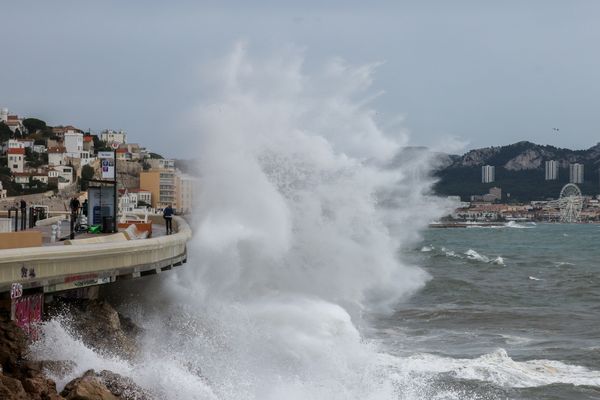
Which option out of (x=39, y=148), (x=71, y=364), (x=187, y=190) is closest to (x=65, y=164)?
(x=39, y=148)

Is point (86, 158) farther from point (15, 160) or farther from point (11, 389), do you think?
point (11, 389)

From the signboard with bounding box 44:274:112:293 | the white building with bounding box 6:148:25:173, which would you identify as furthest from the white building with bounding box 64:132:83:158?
the signboard with bounding box 44:274:112:293

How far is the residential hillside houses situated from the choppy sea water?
30954 mm

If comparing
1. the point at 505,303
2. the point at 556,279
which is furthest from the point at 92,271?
the point at 556,279

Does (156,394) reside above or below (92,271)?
below

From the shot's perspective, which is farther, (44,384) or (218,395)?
(218,395)

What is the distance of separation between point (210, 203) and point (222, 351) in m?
8.98

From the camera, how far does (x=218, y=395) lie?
1302cm

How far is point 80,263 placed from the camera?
13.4 metres

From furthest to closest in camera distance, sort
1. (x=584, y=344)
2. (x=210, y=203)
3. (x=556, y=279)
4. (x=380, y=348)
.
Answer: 1. (x=556, y=279)
2. (x=210, y=203)
3. (x=584, y=344)
4. (x=380, y=348)

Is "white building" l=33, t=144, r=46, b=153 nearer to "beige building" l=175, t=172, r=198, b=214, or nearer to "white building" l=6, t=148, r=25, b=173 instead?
"white building" l=6, t=148, r=25, b=173

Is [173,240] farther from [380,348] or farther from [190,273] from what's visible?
[380,348]

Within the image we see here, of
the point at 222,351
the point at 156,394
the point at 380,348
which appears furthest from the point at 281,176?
the point at 156,394

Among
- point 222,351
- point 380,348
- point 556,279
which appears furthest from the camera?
point 556,279
